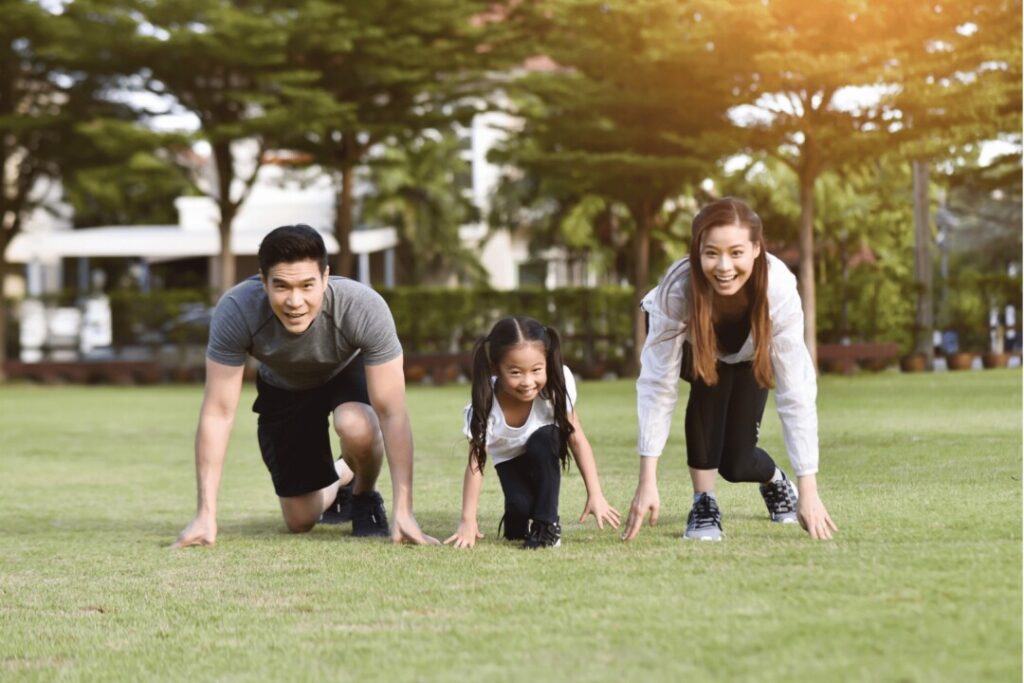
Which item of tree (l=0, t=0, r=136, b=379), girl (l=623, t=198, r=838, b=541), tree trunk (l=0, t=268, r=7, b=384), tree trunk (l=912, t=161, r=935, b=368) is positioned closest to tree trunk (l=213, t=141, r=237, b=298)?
tree (l=0, t=0, r=136, b=379)

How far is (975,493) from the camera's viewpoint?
20.5 ft

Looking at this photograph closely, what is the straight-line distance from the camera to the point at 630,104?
74.1 feet

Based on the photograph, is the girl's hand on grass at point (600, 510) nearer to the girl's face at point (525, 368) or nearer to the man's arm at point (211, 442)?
the girl's face at point (525, 368)

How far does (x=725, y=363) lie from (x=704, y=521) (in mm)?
567

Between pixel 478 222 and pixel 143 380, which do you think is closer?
pixel 143 380

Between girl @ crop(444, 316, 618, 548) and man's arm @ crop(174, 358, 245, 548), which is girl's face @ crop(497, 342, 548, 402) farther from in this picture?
man's arm @ crop(174, 358, 245, 548)

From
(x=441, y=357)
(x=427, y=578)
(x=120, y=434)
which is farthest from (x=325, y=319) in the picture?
(x=441, y=357)

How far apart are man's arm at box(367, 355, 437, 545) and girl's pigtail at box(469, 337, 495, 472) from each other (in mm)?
384

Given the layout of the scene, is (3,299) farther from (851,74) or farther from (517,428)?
(517,428)

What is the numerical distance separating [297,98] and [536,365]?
65.2 ft

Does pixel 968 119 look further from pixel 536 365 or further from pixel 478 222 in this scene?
pixel 478 222

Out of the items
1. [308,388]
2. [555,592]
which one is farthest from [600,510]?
[308,388]

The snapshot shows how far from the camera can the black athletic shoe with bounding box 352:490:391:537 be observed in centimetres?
656

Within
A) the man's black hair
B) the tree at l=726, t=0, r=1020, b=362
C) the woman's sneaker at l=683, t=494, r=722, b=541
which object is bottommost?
the woman's sneaker at l=683, t=494, r=722, b=541
